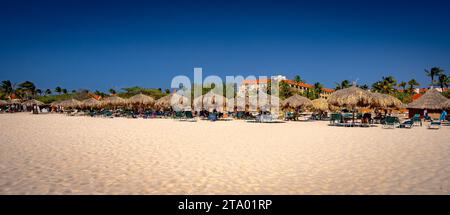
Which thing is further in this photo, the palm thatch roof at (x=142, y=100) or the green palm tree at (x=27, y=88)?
the green palm tree at (x=27, y=88)

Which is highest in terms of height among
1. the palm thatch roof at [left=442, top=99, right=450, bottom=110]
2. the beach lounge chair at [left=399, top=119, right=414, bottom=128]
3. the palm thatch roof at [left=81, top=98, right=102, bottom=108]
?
the palm thatch roof at [left=81, top=98, right=102, bottom=108]

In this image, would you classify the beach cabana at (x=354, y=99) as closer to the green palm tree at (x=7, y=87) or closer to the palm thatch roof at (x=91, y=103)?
the palm thatch roof at (x=91, y=103)

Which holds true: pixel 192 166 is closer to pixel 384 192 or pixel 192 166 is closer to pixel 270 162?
pixel 270 162

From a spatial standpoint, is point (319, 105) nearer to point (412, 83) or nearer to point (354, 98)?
point (354, 98)

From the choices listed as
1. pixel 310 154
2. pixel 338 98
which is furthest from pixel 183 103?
pixel 310 154

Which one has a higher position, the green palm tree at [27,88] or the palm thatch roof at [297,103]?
the green palm tree at [27,88]

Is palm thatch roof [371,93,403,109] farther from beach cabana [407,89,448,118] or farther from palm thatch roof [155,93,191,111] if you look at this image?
palm thatch roof [155,93,191,111]

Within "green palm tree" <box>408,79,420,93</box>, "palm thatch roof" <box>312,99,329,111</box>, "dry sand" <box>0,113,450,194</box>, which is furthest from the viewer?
"green palm tree" <box>408,79,420,93</box>

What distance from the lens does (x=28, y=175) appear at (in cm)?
485

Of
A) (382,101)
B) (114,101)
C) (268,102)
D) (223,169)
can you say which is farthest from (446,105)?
(114,101)

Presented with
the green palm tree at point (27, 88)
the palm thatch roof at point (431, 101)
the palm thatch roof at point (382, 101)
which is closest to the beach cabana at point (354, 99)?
the palm thatch roof at point (382, 101)

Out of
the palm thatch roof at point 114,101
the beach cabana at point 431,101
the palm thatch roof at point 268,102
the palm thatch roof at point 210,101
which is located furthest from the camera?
the palm thatch roof at point 114,101

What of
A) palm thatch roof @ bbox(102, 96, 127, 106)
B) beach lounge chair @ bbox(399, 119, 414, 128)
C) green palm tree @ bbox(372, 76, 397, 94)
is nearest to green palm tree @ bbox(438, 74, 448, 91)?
green palm tree @ bbox(372, 76, 397, 94)
